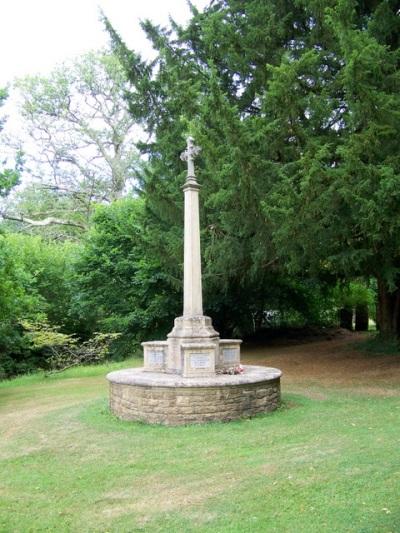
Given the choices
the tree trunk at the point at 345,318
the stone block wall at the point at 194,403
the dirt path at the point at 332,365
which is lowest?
the dirt path at the point at 332,365

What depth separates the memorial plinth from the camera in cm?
792

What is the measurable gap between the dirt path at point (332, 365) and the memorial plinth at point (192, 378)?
2.39m

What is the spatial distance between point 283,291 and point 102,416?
43.6ft

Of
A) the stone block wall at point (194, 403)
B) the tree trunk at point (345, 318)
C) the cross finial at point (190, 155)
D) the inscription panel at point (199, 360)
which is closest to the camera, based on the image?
the stone block wall at point (194, 403)

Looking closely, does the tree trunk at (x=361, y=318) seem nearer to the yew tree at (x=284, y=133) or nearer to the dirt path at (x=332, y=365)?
the dirt path at (x=332, y=365)

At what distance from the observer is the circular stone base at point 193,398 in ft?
25.9

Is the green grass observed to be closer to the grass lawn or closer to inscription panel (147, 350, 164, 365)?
the grass lawn

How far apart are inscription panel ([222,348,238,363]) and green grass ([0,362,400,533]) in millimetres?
1477

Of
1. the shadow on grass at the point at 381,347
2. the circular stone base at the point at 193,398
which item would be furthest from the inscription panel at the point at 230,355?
the shadow on grass at the point at 381,347

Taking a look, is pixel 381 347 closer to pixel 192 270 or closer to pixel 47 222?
pixel 192 270

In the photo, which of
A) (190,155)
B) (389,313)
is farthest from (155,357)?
(389,313)

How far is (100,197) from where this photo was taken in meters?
30.0

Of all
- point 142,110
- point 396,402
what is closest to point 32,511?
point 396,402

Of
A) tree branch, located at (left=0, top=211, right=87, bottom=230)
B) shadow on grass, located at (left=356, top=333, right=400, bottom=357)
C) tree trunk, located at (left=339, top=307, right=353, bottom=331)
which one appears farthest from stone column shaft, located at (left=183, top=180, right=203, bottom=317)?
tree branch, located at (left=0, top=211, right=87, bottom=230)
